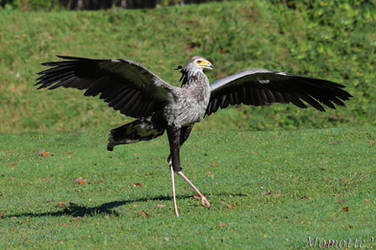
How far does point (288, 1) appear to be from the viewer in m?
23.0

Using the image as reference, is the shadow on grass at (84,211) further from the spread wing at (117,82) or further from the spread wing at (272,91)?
the spread wing at (272,91)

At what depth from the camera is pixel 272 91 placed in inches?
400

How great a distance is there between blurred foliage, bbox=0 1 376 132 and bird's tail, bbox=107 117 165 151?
897cm

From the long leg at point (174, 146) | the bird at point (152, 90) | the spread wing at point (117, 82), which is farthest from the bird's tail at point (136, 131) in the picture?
the long leg at point (174, 146)

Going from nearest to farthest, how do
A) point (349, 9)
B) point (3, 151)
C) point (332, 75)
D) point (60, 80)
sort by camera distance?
point (60, 80), point (3, 151), point (332, 75), point (349, 9)

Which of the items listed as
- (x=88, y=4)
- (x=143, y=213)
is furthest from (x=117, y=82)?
(x=88, y=4)

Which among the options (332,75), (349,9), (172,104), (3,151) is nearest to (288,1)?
(349,9)

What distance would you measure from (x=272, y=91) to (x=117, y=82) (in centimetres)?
283

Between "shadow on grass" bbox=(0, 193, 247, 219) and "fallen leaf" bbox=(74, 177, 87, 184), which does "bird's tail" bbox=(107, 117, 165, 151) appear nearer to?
"shadow on grass" bbox=(0, 193, 247, 219)

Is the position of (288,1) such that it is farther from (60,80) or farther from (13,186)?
(60,80)

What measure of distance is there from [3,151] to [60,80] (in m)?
7.50

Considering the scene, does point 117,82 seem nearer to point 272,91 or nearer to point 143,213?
point 143,213

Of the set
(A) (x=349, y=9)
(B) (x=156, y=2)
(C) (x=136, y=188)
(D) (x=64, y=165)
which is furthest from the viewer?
(B) (x=156, y=2)

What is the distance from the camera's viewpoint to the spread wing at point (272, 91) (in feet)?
32.0
